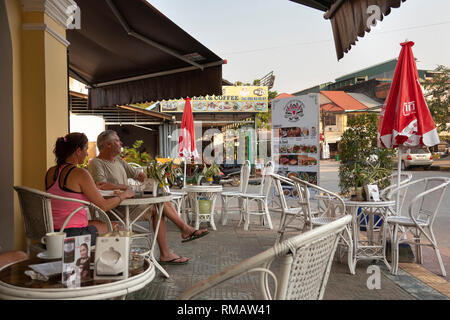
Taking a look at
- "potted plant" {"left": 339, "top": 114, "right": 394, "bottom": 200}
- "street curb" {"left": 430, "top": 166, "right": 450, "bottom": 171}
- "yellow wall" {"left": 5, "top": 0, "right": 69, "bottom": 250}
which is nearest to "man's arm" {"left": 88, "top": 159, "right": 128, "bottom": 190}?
"yellow wall" {"left": 5, "top": 0, "right": 69, "bottom": 250}

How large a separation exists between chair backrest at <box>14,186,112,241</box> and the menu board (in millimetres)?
5089

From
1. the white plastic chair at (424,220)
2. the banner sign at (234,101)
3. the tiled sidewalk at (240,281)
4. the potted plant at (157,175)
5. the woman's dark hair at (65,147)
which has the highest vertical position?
the banner sign at (234,101)

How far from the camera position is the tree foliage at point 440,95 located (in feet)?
71.7

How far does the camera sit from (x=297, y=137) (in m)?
7.38

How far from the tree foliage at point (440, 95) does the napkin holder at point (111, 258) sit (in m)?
23.7

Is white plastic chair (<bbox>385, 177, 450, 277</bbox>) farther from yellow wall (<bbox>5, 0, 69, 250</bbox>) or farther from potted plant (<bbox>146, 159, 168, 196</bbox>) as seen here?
yellow wall (<bbox>5, 0, 69, 250</bbox>)

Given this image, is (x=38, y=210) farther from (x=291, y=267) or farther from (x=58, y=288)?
(x=291, y=267)

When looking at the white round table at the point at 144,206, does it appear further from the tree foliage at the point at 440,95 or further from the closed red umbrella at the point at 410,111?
the tree foliage at the point at 440,95

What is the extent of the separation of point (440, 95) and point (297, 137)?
61.4 ft

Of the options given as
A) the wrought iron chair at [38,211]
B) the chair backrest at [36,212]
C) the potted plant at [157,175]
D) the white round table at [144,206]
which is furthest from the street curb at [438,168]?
the chair backrest at [36,212]

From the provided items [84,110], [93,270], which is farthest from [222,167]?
[93,270]
